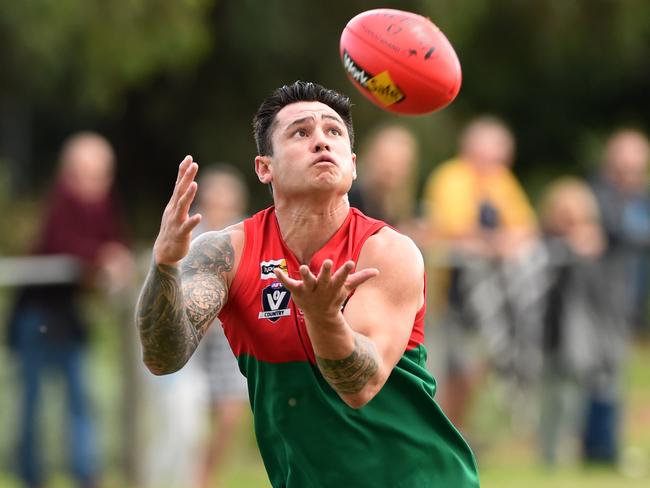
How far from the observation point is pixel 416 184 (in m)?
15.5

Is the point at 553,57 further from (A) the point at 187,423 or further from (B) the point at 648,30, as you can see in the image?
(A) the point at 187,423

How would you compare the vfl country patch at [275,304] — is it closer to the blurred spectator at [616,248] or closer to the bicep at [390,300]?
the bicep at [390,300]

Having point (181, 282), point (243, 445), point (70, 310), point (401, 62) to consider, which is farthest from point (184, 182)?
point (243, 445)

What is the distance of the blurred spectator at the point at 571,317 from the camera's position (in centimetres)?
1111

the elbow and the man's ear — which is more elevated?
the man's ear

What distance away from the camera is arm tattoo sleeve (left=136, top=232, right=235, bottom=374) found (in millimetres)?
4480

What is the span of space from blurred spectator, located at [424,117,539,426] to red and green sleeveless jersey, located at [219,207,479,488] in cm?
562

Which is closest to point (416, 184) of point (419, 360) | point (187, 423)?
point (187, 423)

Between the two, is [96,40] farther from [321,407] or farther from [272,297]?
[321,407]

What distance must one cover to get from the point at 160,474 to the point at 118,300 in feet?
4.27

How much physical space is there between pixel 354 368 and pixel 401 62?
155 cm

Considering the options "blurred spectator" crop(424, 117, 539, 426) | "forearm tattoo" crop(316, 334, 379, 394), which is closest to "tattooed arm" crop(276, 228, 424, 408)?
"forearm tattoo" crop(316, 334, 379, 394)

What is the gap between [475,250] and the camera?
10.5 meters

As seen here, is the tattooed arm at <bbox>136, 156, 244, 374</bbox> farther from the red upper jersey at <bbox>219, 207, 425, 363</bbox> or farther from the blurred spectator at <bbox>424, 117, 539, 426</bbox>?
the blurred spectator at <bbox>424, 117, 539, 426</bbox>
